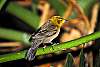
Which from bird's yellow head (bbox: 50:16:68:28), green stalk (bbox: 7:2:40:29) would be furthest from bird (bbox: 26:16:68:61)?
green stalk (bbox: 7:2:40:29)

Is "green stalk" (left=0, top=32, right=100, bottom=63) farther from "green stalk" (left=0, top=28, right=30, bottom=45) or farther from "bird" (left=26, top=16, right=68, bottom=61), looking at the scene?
"green stalk" (left=0, top=28, right=30, bottom=45)

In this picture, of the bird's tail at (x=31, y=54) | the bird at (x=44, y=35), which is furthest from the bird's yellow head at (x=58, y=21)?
the bird's tail at (x=31, y=54)

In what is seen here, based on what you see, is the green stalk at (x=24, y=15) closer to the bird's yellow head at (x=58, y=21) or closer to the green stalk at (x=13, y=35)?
the green stalk at (x=13, y=35)

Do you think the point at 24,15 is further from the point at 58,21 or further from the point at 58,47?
the point at 58,47

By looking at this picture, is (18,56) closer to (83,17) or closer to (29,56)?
(29,56)

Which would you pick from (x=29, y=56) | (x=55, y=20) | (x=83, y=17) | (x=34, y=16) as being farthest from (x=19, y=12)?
(x=29, y=56)

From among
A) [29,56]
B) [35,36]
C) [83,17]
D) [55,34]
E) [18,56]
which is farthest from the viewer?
[83,17]

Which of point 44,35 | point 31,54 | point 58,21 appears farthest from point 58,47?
point 58,21

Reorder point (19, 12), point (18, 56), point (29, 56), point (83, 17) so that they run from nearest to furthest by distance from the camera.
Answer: point (18, 56)
point (29, 56)
point (83, 17)
point (19, 12)
